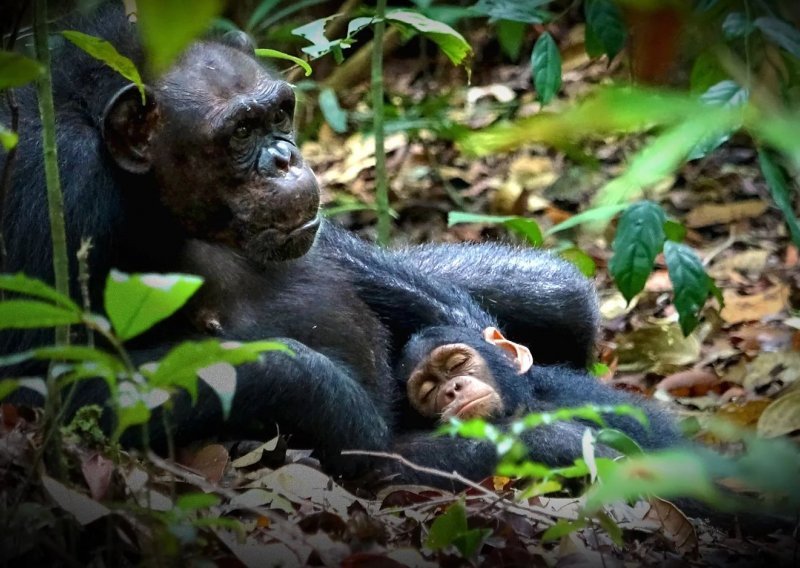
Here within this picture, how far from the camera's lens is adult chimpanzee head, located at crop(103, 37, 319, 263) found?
4.22 meters

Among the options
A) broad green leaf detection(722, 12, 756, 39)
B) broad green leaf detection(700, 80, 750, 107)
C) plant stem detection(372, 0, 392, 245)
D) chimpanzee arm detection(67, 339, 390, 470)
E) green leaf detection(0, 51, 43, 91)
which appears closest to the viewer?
green leaf detection(0, 51, 43, 91)

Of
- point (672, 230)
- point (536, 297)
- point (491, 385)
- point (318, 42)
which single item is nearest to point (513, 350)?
point (491, 385)

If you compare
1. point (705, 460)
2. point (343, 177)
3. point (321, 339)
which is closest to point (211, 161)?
point (321, 339)

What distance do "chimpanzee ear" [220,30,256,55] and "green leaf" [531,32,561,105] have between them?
1.56 m

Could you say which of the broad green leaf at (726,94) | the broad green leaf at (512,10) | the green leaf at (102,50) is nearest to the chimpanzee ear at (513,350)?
the broad green leaf at (512,10)

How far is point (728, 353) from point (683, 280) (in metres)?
1.01

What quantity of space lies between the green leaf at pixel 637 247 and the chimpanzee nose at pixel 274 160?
1.64m

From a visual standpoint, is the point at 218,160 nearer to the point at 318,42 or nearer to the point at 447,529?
the point at 318,42

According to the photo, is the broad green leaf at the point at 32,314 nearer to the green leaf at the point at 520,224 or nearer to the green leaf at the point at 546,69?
the green leaf at the point at 546,69

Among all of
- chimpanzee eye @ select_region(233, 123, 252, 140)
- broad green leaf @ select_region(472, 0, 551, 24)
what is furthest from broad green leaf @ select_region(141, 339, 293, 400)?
broad green leaf @ select_region(472, 0, 551, 24)

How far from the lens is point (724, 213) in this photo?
8047 mm

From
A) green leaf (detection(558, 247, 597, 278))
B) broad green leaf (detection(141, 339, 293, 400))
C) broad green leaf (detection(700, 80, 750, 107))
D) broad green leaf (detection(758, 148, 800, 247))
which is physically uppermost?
broad green leaf (detection(700, 80, 750, 107))

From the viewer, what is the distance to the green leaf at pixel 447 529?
9.24ft

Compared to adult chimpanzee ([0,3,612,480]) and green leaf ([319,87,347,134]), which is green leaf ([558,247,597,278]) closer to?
adult chimpanzee ([0,3,612,480])
